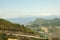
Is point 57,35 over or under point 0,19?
under

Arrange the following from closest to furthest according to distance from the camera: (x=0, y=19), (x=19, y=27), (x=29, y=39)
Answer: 1. (x=29, y=39)
2. (x=19, y=27)
3. (x=0, y=19)

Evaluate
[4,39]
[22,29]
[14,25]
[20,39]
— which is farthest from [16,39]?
[14,25]

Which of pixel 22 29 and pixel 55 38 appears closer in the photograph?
pixel 55 38

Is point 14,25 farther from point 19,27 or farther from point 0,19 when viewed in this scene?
point 0,19

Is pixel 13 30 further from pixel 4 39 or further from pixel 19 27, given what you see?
pixel 4 39

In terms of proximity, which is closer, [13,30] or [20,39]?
[20,39]

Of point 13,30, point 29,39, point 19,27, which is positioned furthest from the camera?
point 19,27

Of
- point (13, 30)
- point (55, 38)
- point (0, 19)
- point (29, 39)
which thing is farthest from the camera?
point (0, 19)

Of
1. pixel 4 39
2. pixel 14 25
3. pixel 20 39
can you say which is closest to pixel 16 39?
pixel 20 39

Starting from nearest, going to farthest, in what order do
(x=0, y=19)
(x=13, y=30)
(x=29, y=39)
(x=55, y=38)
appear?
(x=55, y=38) < (x=29, y=39) < (x=13, y=30) < (x=0, y=19)
